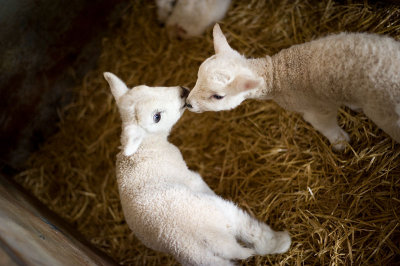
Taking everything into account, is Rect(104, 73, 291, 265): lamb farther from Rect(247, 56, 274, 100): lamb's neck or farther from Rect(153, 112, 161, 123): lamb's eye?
Rect(247, 56, 274, 100): lamb's neck

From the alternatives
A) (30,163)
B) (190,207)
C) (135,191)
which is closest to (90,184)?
(30,163)

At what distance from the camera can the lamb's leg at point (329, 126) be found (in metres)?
2.72

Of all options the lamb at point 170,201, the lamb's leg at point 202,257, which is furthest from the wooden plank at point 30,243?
the lamb's leg at point 202,257

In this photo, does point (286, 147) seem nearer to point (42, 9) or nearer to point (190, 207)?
point (190, 207)

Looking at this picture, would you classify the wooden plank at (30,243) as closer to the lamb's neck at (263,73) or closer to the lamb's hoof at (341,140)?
the lamb's neck at (263,73)

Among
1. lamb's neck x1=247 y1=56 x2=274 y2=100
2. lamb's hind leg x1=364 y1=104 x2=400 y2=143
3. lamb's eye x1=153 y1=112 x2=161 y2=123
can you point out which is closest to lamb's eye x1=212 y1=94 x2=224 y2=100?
lamb's neck x1=247 y1=56 x2=274 y2=100

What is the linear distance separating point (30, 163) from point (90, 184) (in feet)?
3.07

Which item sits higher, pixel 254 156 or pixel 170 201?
pixel 170 201

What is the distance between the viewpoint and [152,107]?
2584mm

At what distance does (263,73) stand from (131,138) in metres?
1.26

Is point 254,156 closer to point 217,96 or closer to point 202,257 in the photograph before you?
point 217,96

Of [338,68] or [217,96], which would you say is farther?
[217,96]

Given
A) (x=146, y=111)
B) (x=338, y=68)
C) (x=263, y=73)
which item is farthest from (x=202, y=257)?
(x=338, y=68)

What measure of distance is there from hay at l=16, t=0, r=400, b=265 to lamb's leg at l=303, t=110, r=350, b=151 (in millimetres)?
87
